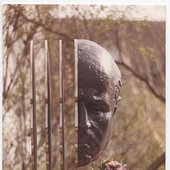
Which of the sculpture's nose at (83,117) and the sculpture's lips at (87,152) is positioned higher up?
the sculpture's nose at (83,117)

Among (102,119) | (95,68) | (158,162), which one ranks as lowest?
(158,162)

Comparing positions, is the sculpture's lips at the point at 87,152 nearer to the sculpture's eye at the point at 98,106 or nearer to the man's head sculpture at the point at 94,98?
the man's head sculpture at the point at 94,98

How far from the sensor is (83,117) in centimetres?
169

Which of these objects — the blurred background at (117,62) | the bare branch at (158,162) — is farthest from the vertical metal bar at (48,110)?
the bare branch at (158,162)

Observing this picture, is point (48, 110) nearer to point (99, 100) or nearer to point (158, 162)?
point (99, 100)

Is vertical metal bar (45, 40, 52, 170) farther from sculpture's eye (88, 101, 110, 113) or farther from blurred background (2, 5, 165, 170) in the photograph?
sculpture's eye (88, 101, 110, 113)

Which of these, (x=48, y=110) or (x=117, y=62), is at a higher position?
(x=117, y=62)

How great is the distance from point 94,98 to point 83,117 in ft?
0.27

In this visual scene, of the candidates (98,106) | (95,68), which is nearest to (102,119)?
(98,106)

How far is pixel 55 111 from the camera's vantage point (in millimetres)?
1688

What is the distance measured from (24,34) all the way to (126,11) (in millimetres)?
393

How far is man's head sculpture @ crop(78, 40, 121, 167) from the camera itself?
1.69 meters

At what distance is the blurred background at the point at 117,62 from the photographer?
1.68 metres

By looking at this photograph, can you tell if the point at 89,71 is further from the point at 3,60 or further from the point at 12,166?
the point at 12,166
